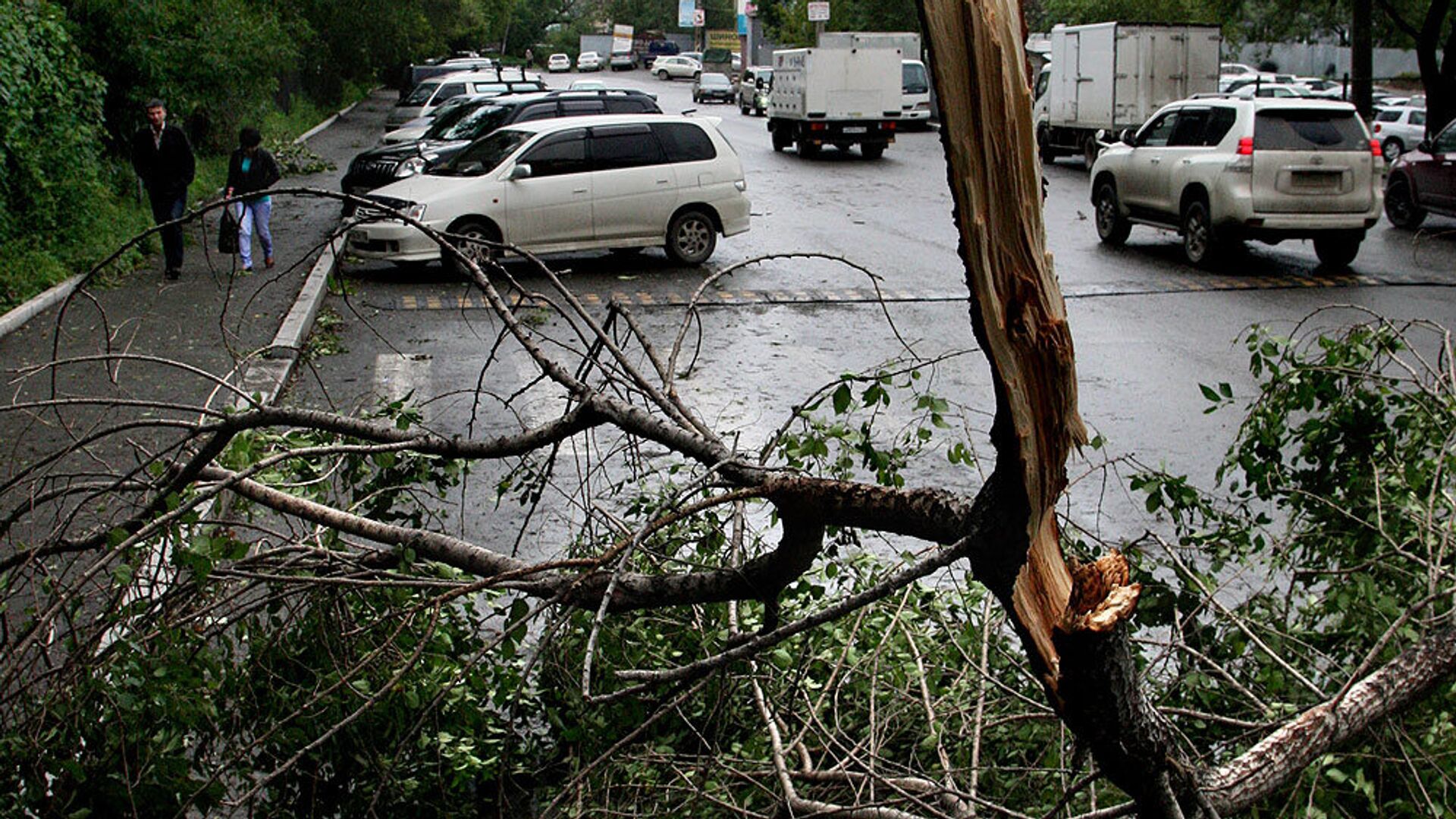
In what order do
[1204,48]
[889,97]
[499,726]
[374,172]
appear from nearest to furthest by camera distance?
1. [499,726]
2. [374,172]
3. [1204,48]
4. [889,97]

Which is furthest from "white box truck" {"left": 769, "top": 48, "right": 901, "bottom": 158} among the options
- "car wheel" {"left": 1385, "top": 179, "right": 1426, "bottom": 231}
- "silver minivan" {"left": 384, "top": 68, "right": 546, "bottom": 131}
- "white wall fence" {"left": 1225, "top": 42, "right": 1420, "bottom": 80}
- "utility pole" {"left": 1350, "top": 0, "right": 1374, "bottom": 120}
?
"white wall fence" {"left": 1225, "top": 42, "right": 1420, "bottom": 80}

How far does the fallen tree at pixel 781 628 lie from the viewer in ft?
9.34

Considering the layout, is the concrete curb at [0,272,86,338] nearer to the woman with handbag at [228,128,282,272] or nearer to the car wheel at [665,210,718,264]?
the woman with handbag at [228,128,282,272]

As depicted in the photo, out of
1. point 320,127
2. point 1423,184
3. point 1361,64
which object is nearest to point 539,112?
point 1423,184

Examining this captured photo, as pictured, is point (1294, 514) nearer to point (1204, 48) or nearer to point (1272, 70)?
point (1204, 48)

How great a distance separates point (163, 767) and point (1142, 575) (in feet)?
9.20

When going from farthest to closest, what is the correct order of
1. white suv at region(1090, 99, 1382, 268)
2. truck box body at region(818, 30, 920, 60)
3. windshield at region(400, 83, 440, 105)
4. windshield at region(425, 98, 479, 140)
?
1. truck box body at region(818, 30, 920, 60)
2. windshield at region(400, 83, 440, 105)
3. windshield at region(425, 98, 479, 140)
4. white suv at region(1090, 99, 1382, 268)

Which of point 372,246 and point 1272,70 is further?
point 1272,70

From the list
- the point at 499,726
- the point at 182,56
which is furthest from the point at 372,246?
the point at 499,726

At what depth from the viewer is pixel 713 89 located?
2283 inches

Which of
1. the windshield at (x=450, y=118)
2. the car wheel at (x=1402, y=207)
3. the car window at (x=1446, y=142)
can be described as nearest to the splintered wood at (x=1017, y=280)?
the car window at (x=1446, y=142)

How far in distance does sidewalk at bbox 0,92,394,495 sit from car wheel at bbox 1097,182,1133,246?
9651 millimetres

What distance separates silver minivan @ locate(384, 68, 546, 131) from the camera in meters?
29.2

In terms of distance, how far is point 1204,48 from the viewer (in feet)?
91.7
